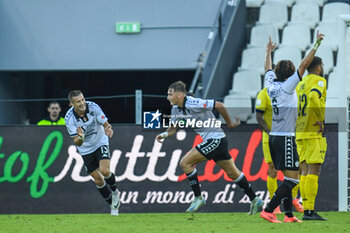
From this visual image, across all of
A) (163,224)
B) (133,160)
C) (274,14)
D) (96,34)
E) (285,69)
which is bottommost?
(163,224)

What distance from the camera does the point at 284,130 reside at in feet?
31.9

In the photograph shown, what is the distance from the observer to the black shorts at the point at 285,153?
9.47 meters

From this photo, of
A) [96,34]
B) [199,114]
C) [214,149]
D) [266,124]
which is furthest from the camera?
[96,34]

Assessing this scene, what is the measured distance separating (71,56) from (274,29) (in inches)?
187

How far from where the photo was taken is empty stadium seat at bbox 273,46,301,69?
1634 centimetres

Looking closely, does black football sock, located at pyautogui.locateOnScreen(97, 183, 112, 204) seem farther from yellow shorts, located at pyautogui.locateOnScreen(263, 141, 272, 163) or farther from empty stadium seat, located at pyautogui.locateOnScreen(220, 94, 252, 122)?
empty stadium seat, located at pyautogui.locateOnScreen(220, 94, 252, 122)

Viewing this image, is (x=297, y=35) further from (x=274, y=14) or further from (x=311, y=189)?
(x=311, y=189)

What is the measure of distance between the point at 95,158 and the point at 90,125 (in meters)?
0.49

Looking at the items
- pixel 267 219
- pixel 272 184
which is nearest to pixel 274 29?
pixel 272 184

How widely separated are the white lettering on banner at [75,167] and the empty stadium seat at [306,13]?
6894 mm

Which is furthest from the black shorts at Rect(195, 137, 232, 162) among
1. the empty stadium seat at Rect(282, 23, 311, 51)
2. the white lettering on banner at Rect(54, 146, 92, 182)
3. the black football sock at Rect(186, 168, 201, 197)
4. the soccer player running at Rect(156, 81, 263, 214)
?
the empty stadium seat at Rect(282, 23, 311, 51)

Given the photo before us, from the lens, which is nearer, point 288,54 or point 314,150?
point 314,150

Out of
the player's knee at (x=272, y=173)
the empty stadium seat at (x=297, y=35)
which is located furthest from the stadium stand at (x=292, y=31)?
the player's knee at (x=272, y=173)

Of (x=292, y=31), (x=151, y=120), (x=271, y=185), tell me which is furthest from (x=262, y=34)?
(x=271, y=185)
